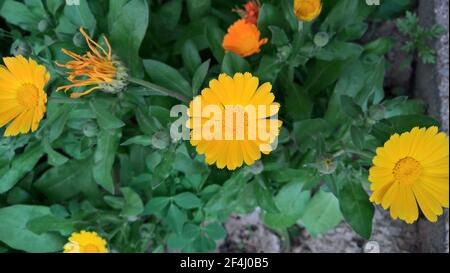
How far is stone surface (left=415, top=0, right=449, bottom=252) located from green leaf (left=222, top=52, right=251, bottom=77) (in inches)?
34.0

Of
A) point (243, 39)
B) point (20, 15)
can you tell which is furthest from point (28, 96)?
point (243, 39)

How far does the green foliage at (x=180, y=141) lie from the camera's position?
1.59 m

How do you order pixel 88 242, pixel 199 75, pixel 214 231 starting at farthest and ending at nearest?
pixel 214 231 < pixel 88 242 < pixel 199 75

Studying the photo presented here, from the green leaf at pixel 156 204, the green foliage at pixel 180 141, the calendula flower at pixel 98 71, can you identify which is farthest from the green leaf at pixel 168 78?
the green leaf at pixel 156 204

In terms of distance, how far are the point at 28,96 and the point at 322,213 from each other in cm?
122

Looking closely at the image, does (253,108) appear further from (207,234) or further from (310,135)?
(207,234)

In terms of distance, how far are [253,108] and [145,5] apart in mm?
502

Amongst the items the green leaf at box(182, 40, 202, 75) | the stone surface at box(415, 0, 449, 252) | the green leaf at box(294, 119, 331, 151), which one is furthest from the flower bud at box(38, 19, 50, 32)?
the stone surface at box(415, 0, 449, 252)

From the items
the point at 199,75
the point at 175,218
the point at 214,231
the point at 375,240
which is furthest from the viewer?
the point at 375,240

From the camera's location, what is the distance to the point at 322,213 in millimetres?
2049

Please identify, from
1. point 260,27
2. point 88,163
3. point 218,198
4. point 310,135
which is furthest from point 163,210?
point 260,27

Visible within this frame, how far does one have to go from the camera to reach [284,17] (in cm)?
178

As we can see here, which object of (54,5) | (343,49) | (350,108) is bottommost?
(350,108)

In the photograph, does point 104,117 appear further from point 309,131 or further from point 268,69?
point 309,131
